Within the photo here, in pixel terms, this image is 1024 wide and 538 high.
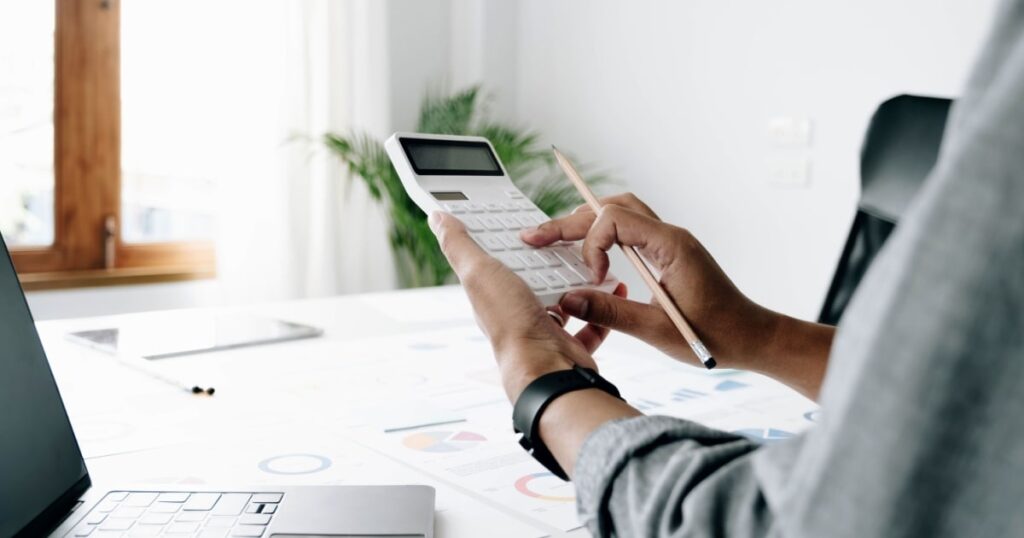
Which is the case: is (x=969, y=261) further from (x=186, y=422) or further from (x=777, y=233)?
(x=777, y=233)

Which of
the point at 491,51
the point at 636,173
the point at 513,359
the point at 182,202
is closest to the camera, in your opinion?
the point at 513,359

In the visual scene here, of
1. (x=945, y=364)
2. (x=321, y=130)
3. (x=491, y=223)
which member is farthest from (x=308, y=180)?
(x=945, y=364)

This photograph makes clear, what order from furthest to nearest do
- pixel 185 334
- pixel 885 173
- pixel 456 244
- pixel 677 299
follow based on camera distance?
pixel 885 173 < pixel 185 334 < pixel 677 299 < pixel 456 244

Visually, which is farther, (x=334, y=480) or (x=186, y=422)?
(x=186, y=422)

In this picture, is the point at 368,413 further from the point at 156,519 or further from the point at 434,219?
the point at 156,519

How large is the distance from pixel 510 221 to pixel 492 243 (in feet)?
0.25

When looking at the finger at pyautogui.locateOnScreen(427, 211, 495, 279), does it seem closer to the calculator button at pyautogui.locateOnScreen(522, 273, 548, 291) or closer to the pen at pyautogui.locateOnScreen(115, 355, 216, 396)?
the calculator button at pyautogui.locateOnScreen(522, 273, 548, 291)

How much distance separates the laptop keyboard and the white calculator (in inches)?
11.8

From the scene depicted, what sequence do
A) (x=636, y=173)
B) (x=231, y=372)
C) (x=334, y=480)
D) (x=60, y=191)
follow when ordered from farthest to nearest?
1. (x=636, y=173)
2. (x=60, y=191)
3. (x=231, y=372)
4. (x=334, y=480)

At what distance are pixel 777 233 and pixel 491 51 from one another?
1.49 m

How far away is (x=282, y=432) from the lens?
0.91 metres

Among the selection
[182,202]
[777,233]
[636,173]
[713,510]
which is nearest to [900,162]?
[713,510]

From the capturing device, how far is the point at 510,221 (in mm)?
953

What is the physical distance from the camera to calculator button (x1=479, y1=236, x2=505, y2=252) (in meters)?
0.87
